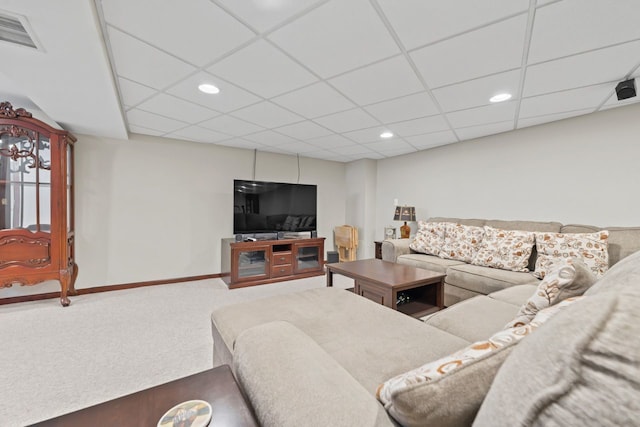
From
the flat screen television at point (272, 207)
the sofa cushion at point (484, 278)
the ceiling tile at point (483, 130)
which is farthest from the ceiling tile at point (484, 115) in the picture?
the flat screen television at point (272, 207)

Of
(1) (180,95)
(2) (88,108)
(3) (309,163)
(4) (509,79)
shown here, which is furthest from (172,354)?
(3) (309,163)

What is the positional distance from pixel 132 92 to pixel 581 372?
3049mm

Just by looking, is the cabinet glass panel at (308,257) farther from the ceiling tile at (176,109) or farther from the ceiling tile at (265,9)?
the ceiling tile at (265,9)

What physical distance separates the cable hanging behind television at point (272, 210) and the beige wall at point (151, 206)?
0.37 meters

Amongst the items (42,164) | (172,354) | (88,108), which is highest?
(88,108)

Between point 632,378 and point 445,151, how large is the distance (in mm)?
4309

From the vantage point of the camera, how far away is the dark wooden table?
26.0 inches

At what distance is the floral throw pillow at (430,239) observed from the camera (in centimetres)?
355

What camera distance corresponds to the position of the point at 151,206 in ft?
12.2

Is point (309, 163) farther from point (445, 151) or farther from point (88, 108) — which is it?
point (88, 108)

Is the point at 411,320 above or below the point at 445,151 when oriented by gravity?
below

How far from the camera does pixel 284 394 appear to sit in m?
0.71

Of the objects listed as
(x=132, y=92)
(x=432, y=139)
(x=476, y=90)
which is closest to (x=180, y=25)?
(x=132, y=92)

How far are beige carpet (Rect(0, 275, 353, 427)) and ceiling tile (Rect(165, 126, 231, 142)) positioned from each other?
2.16m
